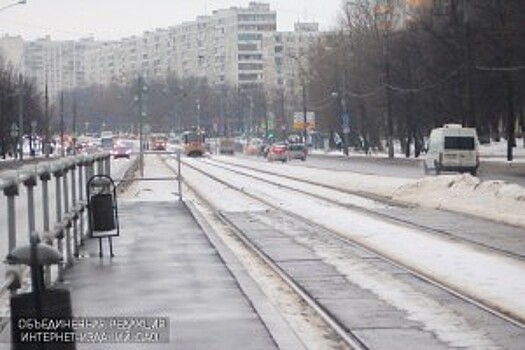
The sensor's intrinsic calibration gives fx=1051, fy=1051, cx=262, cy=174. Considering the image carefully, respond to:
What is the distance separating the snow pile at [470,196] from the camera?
24844mm

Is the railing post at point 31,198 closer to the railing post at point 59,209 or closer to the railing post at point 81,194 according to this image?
the railing post at point 59,209

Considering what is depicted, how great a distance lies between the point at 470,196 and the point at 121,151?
198 feet

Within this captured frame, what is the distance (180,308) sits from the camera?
1113 centimetres

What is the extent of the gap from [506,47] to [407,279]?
169 feet

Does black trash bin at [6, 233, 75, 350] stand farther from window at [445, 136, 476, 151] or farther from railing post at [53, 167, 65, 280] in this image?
window at [445, 136, 476, 151]

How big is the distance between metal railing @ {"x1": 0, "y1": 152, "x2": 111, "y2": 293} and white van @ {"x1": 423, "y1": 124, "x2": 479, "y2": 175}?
27486 millimetres

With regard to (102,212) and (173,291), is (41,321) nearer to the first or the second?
(173,291)

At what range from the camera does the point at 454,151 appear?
154 ft

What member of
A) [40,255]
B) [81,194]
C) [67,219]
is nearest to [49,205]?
[67,219]

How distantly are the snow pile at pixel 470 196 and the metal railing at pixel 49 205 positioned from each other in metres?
9.39

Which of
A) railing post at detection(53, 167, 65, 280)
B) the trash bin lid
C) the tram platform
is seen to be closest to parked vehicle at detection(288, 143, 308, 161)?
the tram platform

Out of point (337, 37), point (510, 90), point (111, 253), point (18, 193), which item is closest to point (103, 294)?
point (18, 193)

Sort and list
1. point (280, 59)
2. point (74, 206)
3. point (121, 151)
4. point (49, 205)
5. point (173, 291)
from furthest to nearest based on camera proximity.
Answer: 1. point (280, 59)
2. point (121, 151)
3. point (74, 206)
4. point (49, 205)
5. point (173, 291)

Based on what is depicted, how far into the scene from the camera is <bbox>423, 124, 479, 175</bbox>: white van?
4669 centimetres
